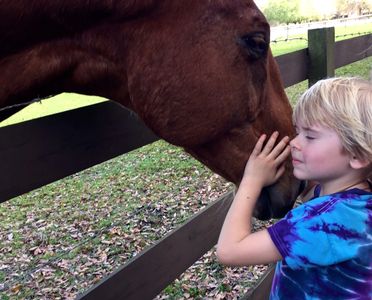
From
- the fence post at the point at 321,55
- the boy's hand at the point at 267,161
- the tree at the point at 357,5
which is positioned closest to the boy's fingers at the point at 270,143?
the boy's hand at the point at 267,161

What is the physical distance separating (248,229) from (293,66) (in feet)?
7.06

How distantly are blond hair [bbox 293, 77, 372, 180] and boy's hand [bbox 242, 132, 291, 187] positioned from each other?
0.27 meters

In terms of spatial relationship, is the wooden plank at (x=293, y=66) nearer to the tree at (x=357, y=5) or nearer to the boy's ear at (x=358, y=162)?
the boy's ear at (x=358, y=162)

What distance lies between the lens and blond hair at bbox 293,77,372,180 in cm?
153

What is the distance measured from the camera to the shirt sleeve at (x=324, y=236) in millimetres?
1488

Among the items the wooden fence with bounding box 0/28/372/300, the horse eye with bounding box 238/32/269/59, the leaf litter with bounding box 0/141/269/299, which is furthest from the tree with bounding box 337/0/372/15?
the horse eye with bounding box 238/32/269/59

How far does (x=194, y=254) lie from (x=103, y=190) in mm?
3406

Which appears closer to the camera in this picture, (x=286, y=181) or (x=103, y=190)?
(x=286, y=181)

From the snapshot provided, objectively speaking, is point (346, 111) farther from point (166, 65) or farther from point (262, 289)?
point (262, 289)

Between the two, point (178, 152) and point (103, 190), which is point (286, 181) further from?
point (178, 152)

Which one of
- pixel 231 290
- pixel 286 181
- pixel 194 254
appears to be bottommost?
pixel 231 290

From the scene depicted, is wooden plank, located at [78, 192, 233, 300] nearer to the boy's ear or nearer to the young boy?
the young boy

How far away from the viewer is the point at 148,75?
1903 mm

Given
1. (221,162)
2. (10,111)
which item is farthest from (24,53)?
(221,162)
